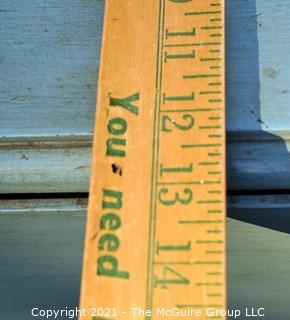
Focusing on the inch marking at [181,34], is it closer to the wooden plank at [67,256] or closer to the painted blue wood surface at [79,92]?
the painted blue wood surface at [79,92]

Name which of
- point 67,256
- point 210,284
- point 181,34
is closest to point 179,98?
point 181,34

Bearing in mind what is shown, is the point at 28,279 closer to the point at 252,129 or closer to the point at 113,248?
the point at 113,248

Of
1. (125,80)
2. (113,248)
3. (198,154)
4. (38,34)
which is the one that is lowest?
(113,248)

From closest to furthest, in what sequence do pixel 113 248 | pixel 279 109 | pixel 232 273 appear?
1. pixel 113 248
2. pixel 279 109
3. pixel 232 273

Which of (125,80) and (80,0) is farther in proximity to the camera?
(80,0)

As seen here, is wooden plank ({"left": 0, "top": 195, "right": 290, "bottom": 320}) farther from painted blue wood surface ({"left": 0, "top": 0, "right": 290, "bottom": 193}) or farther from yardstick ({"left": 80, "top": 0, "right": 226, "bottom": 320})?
yardstick ({"left": 80, "top": 0, "right": 226, "bottom": 320})

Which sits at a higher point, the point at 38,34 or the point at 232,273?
the point at 38,34

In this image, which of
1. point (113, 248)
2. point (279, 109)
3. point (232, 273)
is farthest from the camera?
point (232, 273)

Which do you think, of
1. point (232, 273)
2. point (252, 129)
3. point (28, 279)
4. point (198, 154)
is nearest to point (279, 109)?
point (252, 129)
